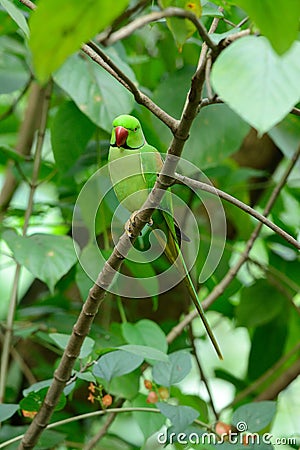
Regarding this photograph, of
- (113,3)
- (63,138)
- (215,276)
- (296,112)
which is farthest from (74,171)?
(113,3)

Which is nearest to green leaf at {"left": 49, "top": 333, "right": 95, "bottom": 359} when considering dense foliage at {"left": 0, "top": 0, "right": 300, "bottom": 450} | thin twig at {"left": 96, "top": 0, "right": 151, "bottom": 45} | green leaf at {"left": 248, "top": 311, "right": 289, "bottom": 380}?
dense foliage at {"left": 0, "top": 0, "right": 300, "bottom": 450}

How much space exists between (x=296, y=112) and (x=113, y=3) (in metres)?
0.27

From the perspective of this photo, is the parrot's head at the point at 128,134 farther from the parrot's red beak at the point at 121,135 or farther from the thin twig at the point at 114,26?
the thin twig at the point at 114,26

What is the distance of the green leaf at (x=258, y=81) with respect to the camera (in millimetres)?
270

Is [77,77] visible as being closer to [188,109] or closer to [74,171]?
[74,171]

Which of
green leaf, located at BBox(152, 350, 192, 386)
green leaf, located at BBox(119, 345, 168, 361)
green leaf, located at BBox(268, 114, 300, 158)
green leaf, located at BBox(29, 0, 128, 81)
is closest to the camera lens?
green leaf, located at BBox(29, 0, 128, 81)

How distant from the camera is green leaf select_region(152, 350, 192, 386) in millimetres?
766

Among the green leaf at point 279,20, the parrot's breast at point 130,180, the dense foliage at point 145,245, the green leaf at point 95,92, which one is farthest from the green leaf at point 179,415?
the green leaf at point 279,20

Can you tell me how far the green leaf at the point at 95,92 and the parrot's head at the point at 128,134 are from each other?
0.44ft

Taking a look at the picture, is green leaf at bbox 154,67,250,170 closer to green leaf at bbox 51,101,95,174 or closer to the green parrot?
green leaf at bbox 51,101,95,174

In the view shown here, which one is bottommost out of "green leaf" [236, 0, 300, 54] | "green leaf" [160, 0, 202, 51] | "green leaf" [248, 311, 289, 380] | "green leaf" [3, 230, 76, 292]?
"green leaf" [248, 311, 289, 380]

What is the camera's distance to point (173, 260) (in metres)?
0.75

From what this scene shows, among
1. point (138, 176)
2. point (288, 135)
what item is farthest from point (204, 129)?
point (138, 176)

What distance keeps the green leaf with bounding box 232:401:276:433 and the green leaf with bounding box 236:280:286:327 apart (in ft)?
1.27
